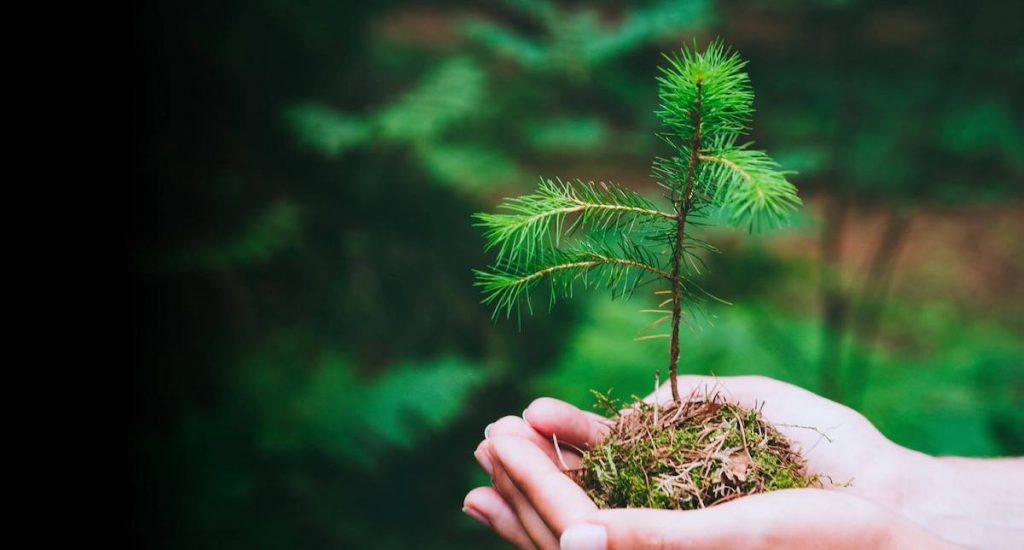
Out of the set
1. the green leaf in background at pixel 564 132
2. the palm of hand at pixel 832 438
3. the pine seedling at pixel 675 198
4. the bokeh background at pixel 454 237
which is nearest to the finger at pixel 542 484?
the pine seedling at pixel 675 198

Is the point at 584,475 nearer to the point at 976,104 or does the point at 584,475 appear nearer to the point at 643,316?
the point at 643,316

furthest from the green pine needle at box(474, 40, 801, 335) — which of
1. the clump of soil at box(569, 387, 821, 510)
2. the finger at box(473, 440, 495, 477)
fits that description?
the finger at box(473, 440, 495, 477)

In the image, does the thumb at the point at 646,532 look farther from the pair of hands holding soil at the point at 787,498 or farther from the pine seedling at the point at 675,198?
the pine seedling at the point at 675,198

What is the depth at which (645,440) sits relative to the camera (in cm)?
95

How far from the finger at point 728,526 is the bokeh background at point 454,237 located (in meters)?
1.48

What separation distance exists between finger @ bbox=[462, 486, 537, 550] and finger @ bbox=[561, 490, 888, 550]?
0.93ft

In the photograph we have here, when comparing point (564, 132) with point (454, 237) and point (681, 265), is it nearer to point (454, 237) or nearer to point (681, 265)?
point (454, 237)

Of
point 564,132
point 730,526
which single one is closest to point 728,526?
point 730,526

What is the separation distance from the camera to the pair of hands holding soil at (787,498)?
79 centimetres

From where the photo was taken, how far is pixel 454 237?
2.61 m

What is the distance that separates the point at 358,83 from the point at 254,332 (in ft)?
3.02

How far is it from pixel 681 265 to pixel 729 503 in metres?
0.35

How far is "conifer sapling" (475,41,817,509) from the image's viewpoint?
34.7 inches

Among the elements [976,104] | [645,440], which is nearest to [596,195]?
[645,440]
